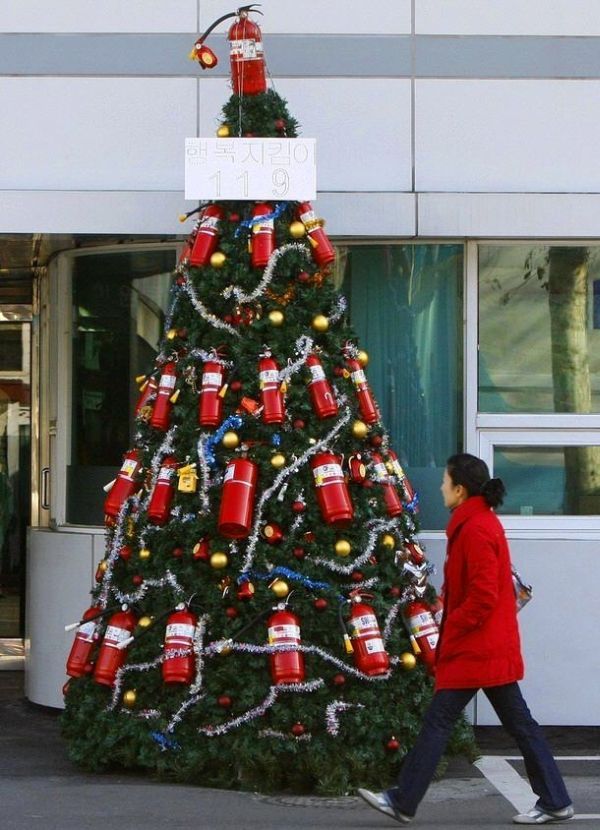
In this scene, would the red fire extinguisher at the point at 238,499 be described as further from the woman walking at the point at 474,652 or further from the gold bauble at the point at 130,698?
the woman walking at the point at 474,652

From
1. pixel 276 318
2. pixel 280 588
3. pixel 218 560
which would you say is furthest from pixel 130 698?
pixel 276 318

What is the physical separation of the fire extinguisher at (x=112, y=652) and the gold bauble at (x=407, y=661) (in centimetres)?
138

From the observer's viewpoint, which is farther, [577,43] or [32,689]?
[32,689]

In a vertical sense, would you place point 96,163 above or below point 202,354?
above

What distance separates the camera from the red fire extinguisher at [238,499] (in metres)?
7.27

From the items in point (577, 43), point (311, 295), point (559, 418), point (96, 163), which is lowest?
point (559, 418)

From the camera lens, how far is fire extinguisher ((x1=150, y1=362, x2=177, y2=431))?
7703 mm

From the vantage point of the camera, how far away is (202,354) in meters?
7.61

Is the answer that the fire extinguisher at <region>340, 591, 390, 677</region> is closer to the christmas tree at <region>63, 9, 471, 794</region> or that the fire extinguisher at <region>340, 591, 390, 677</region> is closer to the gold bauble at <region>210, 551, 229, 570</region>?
the christmas tree at <region>63, 9, 471, 794</region>

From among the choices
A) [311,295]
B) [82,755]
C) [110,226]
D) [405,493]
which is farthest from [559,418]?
[82,755]

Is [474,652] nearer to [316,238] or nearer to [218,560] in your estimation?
[218,560]

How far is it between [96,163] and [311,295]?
216 cm

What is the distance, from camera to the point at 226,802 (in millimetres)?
7191

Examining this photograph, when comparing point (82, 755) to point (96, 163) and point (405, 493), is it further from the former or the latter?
point (96, 163)
